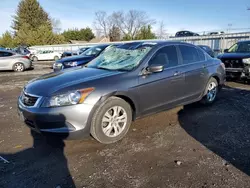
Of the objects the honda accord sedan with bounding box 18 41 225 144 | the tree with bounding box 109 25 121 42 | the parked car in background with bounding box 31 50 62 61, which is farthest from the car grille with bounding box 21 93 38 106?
the tree with bounding box 109 25 121 42

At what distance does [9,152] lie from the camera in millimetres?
3354

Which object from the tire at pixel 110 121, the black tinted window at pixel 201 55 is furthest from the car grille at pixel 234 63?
the tire at pixel 110 121

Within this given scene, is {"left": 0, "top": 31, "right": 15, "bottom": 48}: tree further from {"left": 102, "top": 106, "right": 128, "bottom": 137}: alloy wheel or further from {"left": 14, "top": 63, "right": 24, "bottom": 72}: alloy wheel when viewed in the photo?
{"left": 102, "top": 106, "right": 128, "bottom": 137}: alloy wheel

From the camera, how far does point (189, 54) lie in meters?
4.84

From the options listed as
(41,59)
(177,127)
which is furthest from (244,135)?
(41,59)

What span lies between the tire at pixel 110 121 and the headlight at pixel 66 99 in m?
0.34

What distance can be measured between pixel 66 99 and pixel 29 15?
58443 mm

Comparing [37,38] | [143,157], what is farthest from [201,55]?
[37,38]

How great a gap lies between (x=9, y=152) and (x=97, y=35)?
70268 mm

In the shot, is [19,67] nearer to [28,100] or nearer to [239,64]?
[28,100]

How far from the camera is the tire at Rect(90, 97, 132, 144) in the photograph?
3324 mm

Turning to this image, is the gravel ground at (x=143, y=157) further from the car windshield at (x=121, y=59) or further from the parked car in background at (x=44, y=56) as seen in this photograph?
the parked car in background at (x=44, y=56)

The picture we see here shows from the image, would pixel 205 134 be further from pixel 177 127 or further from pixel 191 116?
pixel 191 116

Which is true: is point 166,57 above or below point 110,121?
above
